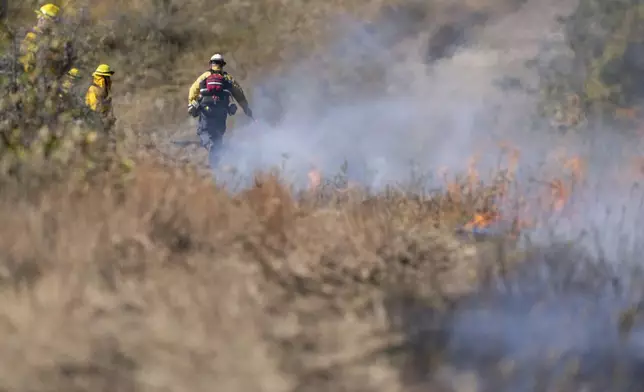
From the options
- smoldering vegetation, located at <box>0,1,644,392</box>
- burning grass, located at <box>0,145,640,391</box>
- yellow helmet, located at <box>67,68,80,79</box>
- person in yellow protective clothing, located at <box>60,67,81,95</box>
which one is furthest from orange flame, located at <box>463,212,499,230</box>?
yellow helmet, located at <box>67,68,80,79</box>

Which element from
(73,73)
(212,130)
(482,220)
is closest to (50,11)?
(73,73)

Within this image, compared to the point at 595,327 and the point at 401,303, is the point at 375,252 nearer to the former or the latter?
the point at 401,303

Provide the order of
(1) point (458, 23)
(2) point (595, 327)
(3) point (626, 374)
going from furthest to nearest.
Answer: (1) point (458, 23) < (2) point (595, 327) < (3) point (626, 374)

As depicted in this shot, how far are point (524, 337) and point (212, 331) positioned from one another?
139 cm

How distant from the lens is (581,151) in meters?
11.5

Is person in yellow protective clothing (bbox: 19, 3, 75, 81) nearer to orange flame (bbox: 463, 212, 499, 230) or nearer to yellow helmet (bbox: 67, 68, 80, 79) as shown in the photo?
yellow helmet (bbox: 67, 68, 80, 79)

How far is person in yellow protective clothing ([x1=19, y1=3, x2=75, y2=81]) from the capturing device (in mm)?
5836

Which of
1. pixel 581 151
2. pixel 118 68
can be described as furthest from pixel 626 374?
pixel 118 68

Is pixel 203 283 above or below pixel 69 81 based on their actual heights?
below

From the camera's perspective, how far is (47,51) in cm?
591

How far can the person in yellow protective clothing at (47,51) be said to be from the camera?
584 centimetres

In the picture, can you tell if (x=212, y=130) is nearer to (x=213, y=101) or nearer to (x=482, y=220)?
(x=213, y=101)

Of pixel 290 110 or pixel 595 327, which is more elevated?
pixel 290 110

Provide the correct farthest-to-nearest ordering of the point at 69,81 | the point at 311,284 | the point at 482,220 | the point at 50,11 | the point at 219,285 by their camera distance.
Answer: the point at 50,11 → the point at 69,81 → the point at 482,220 → the point at 311,284 → the point at 219,285
